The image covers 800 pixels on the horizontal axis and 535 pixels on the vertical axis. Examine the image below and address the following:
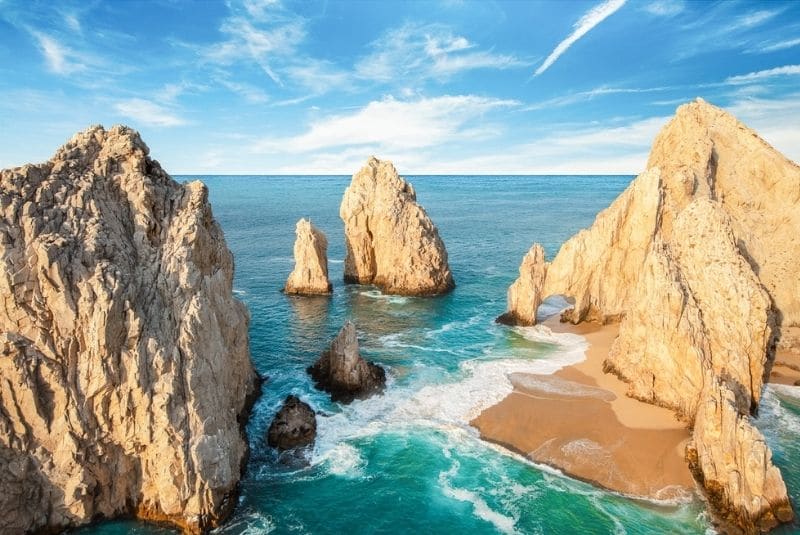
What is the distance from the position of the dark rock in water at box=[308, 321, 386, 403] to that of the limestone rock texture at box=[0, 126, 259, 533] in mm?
11942

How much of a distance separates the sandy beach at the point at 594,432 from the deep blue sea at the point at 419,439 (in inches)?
47.8

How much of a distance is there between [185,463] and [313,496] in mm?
7116

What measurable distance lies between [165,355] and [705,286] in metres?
34.2

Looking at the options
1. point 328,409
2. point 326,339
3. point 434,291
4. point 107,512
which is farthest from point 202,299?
point 434,291

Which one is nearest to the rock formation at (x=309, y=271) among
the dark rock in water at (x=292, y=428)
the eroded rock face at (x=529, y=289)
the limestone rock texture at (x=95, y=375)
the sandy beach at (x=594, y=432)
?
the eroded rock face at (x=529, y=289)

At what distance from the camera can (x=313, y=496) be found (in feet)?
89.6

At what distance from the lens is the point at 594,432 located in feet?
107

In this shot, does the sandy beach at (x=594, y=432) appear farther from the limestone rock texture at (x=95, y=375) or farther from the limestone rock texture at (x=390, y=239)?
the limestone rock texture at (x=390, y=239)

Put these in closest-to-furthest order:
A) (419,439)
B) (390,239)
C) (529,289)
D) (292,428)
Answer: (292,428), (419,439), (529,289), (390,239)

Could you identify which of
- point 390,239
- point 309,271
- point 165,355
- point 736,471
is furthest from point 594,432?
point 309,271

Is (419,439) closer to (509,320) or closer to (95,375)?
(95,375)

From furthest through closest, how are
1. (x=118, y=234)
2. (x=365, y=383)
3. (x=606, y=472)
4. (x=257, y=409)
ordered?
(x=365, y=383) → (x=257, y=409) → (x=606, y=472) → (x=118, y=234)

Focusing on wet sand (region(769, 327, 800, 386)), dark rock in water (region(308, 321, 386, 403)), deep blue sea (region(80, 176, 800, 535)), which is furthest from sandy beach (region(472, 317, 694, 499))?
wet sand (region(769, 327, 800, 386))

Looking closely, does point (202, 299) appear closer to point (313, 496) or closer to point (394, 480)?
point (313, 496)
